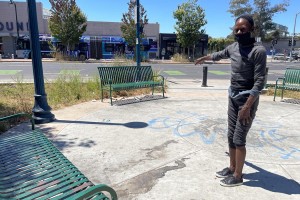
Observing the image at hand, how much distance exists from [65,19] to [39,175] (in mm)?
29282

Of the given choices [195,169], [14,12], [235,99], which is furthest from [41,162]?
[14,12]

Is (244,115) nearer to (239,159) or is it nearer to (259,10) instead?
(239,159)

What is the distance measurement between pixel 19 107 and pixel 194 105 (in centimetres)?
486

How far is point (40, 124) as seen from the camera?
18.8 ft

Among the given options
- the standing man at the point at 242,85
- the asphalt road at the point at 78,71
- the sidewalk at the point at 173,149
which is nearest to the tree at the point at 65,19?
the asphalt road at the point at 78,71

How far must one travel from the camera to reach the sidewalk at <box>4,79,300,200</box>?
3.23 metres

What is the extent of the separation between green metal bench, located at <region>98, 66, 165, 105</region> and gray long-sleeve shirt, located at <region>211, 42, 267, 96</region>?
4.94 meters

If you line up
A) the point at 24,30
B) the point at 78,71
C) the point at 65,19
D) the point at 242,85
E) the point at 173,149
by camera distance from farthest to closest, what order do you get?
the point at 24,30
the point at 65,19
the point at 78,71
the point at 173,149
the point at 242,85

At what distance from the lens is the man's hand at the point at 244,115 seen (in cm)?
287

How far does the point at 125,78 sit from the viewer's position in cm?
854

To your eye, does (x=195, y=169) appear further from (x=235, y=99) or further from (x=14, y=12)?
(x=14, y=12)

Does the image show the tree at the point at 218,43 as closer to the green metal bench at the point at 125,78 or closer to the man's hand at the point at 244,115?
the green metal bench at the point at 125,78

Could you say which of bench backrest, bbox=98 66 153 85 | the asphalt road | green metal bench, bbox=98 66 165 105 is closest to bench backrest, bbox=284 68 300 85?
green metal bench, bbox=98 66 165 105

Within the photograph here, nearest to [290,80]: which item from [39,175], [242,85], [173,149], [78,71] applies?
[173,149]
